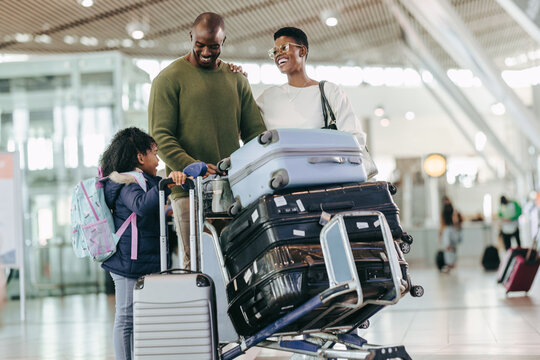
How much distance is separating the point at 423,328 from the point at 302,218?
12.5 feet

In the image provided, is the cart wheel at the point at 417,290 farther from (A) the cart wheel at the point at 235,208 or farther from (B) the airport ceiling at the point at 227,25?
(B) the airport ceiling at the point at 227,25

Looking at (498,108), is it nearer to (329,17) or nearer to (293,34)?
(329,17)

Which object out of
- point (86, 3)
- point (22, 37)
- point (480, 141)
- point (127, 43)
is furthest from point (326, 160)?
point (480, 141)

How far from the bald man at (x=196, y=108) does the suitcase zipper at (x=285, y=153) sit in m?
0.38

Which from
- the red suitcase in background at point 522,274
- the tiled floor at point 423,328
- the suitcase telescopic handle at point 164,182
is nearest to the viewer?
the suitcase telescopic handle at point 164,182

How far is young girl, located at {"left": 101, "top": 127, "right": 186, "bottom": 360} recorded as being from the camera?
3.82 meters

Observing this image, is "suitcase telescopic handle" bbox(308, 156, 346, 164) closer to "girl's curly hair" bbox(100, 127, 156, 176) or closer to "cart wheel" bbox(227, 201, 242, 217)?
"cart wheel" bbox(227, 201, 242, 217)

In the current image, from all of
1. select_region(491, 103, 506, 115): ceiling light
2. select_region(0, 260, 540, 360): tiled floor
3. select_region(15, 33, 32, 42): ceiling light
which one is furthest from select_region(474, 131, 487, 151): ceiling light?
select_region(0, 260, 540, 360): tiled floor

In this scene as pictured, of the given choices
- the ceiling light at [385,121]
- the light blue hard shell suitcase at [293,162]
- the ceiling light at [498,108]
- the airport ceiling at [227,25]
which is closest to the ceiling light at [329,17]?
the airport ceiling at [227,25]

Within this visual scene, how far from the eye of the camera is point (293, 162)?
10.0 feet

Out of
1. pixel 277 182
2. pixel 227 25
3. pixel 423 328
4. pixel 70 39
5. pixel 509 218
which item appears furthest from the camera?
pixel 70 39

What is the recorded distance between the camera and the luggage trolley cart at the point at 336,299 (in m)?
2.81

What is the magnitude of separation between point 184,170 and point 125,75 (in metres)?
11.5

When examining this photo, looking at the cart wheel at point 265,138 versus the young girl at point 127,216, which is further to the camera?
the young girl at point 127,216
